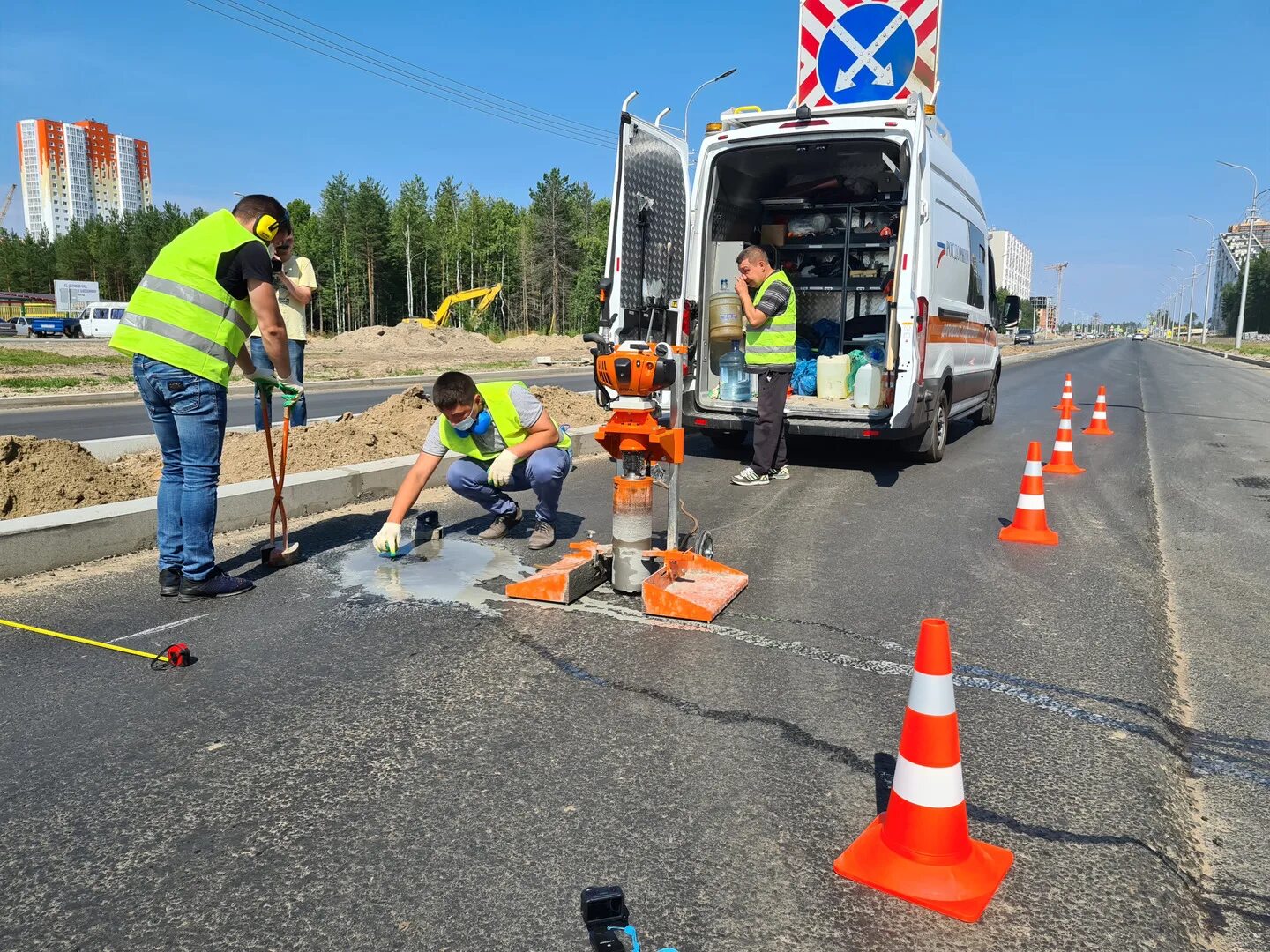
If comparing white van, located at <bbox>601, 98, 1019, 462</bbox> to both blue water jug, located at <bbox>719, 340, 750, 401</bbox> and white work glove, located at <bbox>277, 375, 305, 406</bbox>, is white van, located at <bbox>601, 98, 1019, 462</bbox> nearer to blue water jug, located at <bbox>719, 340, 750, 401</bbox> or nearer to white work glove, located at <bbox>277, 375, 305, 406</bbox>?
blue water jug, located at <bbox>719, 340, 750, 401</bbox>

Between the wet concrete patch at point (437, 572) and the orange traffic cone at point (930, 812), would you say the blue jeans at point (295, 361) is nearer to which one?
the wet concrete patch at point (437, 572)

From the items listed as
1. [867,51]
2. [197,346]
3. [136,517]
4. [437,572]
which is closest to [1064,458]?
[867,51]

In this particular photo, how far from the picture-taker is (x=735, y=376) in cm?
861

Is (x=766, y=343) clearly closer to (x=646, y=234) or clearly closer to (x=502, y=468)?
(x=646, y=234)

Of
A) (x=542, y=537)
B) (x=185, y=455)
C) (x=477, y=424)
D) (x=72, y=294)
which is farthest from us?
(x=72, y=294)

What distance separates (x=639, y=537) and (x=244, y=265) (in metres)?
2.24

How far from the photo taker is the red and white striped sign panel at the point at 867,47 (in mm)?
9945

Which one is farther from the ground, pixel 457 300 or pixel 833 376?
pixel 457 300

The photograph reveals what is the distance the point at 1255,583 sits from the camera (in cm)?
494

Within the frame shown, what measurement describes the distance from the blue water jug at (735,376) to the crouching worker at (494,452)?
3315 millimetres

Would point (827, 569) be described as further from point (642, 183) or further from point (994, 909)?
point (642, 183)

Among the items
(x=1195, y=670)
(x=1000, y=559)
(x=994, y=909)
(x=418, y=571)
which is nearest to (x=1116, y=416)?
(x=1000, y=559)

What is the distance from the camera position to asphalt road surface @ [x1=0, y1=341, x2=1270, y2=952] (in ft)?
6.81

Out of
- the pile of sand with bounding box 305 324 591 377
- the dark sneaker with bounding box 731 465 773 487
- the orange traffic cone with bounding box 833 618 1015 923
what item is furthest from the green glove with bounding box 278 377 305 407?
the pile of sand with bounding box 305 324 591 377
